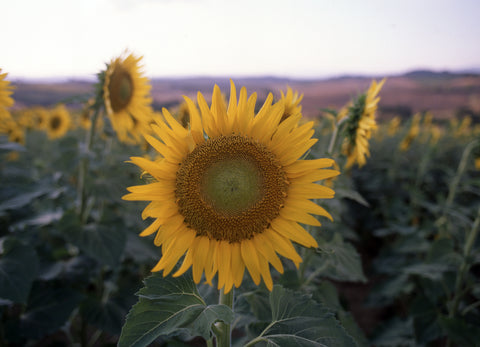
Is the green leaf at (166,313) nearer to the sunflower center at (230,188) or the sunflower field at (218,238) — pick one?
the sunflower field at (218,238)

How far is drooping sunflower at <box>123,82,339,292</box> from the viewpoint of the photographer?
44.7 inches

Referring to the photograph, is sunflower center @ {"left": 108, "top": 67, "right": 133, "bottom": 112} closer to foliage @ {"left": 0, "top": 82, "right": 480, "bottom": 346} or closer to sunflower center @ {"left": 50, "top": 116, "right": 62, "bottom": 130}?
foliage @ {"left": 0, "top": 82, "right": 480, "bottom": 346}

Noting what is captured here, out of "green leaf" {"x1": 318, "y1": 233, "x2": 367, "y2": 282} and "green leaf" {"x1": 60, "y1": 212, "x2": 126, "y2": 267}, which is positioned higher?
"green leaf" {"x1": 318, "y1": 233, "x2": 367, "y2": 282}

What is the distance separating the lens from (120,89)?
2605mm

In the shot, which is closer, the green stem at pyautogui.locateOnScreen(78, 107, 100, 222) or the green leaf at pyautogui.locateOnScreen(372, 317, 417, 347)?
the green stem at pyautogui.locateOnScreen(78, 107, 100, 222)

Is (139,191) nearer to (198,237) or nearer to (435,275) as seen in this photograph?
(198,237)

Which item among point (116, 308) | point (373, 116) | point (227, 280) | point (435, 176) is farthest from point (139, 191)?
point (435, 176)

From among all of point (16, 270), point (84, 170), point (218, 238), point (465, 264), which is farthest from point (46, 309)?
point (465, 264)

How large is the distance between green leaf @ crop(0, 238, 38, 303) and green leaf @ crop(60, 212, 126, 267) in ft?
1.01

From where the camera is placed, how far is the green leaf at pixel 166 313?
1.01 meters

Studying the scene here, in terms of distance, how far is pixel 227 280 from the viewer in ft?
3.70

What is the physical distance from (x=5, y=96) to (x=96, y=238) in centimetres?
107

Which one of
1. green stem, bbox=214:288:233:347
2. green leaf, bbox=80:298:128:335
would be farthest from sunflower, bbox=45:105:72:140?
green stem, bbox=214:288:233:347

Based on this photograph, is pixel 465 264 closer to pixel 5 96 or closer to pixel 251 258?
pixel 251 258
